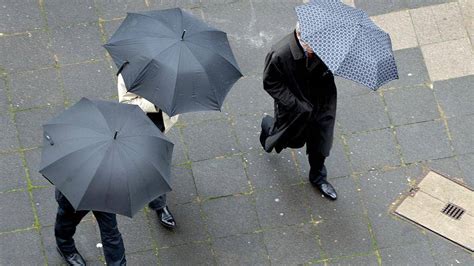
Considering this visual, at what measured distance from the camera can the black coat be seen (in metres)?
7.28

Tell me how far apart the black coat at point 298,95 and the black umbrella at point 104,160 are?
3.98 ft

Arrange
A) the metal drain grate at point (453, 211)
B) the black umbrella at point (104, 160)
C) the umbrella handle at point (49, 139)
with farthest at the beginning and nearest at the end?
1. the metal drain grate at point (453, 211)
2. the umbrella handle at point (49, 139)
3. the black umbrella at point (104, 160)

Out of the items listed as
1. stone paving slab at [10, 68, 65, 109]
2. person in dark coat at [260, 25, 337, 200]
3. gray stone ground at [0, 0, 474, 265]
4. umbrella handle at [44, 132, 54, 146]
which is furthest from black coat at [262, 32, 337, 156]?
stone paving slab at [10, 68, 65, 109]

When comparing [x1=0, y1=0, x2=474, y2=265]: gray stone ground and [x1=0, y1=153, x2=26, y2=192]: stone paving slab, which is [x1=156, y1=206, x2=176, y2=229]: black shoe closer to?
[x1=0, y1=0, x2=474, y2=265]: gray stone ground

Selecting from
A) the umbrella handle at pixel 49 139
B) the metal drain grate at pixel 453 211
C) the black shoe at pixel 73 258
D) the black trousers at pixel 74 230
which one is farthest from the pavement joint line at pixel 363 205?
the umbrella handle at pixel 49 139

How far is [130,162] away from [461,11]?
455 centimetres

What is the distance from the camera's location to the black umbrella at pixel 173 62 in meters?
6.91

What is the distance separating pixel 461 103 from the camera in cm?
892

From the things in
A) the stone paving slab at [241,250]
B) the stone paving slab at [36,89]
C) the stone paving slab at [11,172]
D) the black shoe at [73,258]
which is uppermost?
the stone paving slab at [36,89]

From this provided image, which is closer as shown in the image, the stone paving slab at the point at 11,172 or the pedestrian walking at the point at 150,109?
the pedestrian walking at the point at 150,109

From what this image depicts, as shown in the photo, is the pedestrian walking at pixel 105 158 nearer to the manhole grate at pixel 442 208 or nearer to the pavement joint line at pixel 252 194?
the pavement joint line at pixel 252 194

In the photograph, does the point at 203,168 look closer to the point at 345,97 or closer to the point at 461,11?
the point at 345,97

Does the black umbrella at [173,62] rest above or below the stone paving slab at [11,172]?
above

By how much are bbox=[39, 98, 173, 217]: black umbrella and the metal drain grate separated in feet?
9.35
